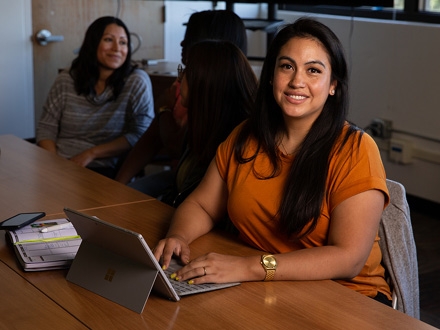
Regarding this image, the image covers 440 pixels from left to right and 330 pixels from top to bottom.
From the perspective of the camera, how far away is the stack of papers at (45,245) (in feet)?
5.59

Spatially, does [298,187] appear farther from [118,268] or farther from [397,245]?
[118,268]

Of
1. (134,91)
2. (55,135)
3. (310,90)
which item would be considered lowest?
(55,135)

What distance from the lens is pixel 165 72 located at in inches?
161

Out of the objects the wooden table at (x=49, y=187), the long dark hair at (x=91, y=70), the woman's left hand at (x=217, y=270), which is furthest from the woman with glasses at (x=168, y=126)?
the woman's left hand at (x=217, y=270)

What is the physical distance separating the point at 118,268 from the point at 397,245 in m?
0.77

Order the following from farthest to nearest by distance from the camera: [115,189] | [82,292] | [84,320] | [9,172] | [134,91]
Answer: [134,91]
[9,172]
[115,189]
[82,292]
[84,320]

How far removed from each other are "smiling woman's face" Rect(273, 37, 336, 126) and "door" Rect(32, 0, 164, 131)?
3112mm

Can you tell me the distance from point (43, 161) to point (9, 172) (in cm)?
18

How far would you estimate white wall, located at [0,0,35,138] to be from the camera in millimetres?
4797

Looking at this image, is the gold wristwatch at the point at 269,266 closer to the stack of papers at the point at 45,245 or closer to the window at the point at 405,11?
the stack of papers at the point at 45,245

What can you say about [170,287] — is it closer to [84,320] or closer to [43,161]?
[84,320]

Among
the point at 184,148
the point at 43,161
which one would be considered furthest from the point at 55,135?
the point at 184,148

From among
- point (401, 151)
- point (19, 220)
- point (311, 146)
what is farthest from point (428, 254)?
point (19, 220)

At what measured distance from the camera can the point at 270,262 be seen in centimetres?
166
